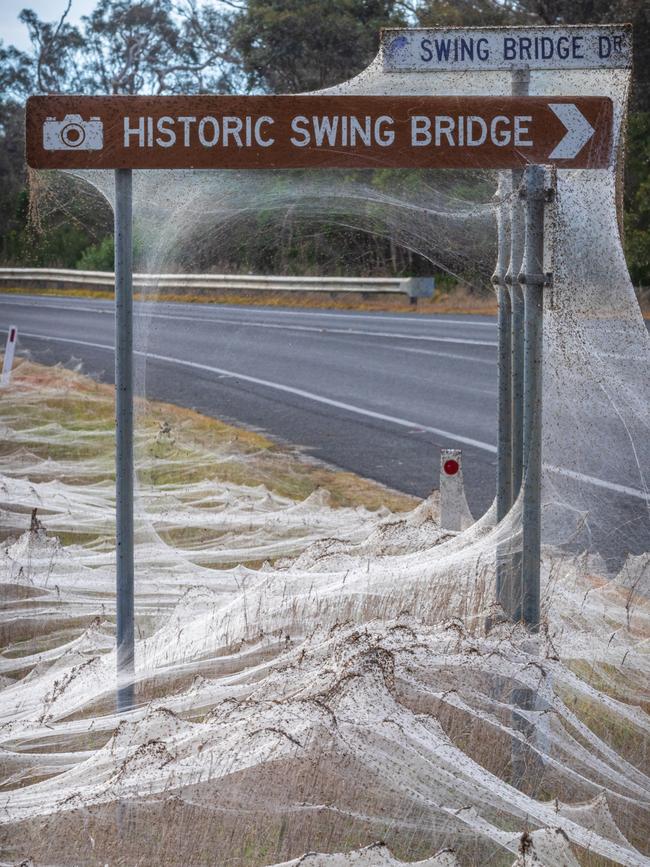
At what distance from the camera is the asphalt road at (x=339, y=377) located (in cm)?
916

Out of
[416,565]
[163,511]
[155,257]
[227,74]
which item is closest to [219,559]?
[163,511]

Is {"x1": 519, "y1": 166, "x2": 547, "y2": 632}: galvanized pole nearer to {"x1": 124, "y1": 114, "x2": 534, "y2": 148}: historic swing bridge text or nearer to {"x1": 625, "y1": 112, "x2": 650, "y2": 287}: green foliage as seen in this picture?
{"x1": 124, "y1": 114, "x2": 534, "y2": 148}: historic swing bridge text

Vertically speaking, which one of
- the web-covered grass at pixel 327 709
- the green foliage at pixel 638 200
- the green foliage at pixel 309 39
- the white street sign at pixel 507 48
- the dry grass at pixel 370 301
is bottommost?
the web-covered grass at pixel 327 709

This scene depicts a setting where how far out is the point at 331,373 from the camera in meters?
16.0

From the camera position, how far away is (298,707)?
3.45m

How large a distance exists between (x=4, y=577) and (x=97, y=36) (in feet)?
128

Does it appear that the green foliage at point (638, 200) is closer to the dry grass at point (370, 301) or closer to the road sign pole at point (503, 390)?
the dry grass at point (370, 301)

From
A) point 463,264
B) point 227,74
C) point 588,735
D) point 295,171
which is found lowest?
point 588,735

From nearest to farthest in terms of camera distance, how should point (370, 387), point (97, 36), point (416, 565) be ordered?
A: point (416, 565) < point (370, 387) < point (97, 36)

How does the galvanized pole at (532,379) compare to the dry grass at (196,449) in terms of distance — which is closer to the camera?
the galvanized pole at (532,379)

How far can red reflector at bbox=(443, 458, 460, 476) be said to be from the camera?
651cm

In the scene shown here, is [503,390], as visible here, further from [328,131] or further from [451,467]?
[451,467]

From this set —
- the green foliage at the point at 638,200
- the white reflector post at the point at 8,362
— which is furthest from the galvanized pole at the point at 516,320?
the green foliage at the point at 638,200

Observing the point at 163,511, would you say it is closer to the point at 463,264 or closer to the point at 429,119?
the point at 463,264
